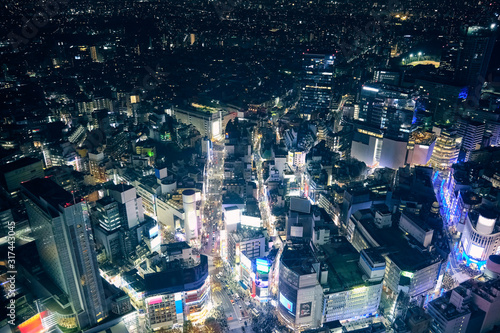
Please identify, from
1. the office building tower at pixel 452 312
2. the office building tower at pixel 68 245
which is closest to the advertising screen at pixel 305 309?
the office building tower at pixel 452 312

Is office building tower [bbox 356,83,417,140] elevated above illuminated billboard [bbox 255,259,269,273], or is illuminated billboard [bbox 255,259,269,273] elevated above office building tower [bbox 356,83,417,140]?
office building tower [bbox 356,83,417,140]

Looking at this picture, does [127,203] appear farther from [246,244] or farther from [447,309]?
[447,309]

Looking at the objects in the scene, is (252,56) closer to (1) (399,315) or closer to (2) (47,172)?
(2) (47,172)

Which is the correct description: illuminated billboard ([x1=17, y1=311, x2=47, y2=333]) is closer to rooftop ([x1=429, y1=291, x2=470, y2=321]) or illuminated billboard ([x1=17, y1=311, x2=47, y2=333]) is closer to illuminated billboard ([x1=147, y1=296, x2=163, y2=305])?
illuminated billboard ([x1=147, y1=296, x2=163, y2=305])

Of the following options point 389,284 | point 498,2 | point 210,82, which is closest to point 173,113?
point 210,82

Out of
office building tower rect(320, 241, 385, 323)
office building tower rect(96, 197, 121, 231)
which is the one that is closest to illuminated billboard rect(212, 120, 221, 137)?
office building tower rect(96, 197, 121, 231)

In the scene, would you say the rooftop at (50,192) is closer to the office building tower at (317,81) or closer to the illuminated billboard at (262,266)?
the illuminated billboard at (262,266)
